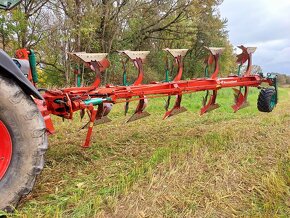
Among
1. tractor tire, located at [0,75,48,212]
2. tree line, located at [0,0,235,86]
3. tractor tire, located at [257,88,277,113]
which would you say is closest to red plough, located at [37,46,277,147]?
tractor tire, located at [257,88,277,113]

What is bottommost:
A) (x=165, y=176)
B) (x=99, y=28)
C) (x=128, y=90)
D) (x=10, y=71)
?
(x=165, y=176)

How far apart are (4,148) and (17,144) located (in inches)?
3.4

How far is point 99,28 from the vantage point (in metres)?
19.6

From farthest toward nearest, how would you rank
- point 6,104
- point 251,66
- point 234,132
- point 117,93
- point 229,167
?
point 251,66, point 234,132, point 117,93, point 229,167, point 6,104

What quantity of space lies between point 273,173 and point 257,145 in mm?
1302

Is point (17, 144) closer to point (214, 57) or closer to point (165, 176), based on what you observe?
point (165, 176)

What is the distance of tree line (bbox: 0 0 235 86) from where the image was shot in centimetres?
1623

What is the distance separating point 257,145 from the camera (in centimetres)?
454

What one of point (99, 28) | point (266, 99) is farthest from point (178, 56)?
point (99, 28)

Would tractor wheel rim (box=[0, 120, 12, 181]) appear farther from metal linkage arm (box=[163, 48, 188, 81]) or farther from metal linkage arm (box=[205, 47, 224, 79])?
metal linkage arm (box=[205, 47, 224, 79])

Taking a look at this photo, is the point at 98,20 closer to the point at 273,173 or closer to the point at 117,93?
the point at 117,93

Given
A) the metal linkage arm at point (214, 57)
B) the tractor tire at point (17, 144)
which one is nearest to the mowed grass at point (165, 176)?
the tractor tire at point (17, 144)

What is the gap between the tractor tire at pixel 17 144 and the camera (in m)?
2.36

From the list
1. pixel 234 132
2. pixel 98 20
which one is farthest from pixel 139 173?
pixel 98 20
